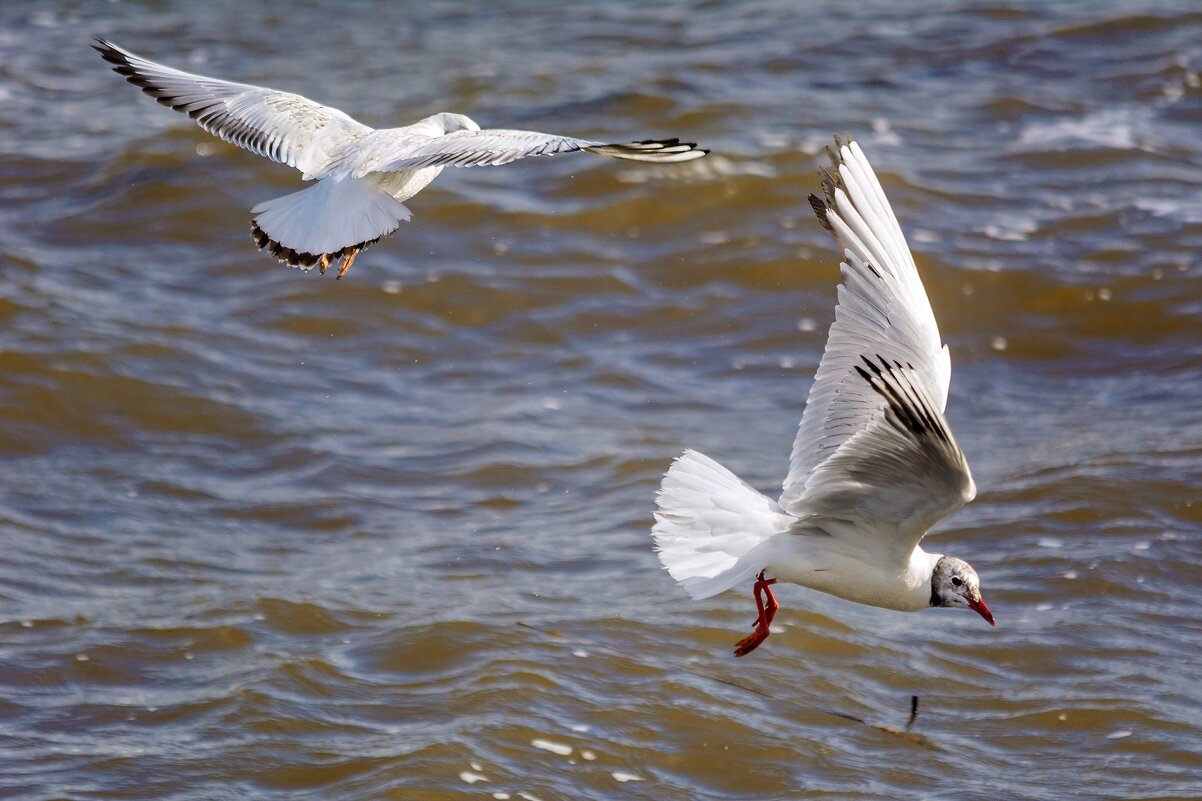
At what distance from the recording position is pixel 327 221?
481 cm

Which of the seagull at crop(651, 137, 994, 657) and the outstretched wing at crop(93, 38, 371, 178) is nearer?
the seagull at crop(651, 137, 994, 657)

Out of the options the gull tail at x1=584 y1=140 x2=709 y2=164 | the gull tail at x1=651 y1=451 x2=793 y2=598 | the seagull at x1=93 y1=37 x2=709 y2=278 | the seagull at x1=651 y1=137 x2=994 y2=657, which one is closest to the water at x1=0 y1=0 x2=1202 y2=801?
the seagull at x1=651 y1=137 x2=994 y2=657

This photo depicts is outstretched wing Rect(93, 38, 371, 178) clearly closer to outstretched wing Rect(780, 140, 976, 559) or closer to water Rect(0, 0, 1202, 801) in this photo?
water Rect(0, 0, 1202, 801)

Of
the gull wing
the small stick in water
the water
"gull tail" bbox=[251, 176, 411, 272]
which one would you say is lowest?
the small stick in water

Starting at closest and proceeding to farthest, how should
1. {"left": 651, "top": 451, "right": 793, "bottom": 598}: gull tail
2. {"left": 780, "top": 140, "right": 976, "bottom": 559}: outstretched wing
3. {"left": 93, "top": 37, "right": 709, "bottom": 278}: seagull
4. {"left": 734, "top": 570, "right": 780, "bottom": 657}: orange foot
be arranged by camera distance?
{"left": 780, "top": 140, "right": 976, "bottom": 559}: outstretched wing, {"left": 651, "top": 451, "right": 793, "bottom": 598}: gull tail, {"left": 93, "top": 37, "right": 709, "bottom": 278}: seagull, {"left": 734, "top": 570, "right": 780, "bottom": 657}: orange foot

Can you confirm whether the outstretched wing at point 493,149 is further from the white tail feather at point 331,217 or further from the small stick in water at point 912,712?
the small stick in water at point 912,712

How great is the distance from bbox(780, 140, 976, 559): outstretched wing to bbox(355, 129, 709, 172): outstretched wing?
0.48 metres

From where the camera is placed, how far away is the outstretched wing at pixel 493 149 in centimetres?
434

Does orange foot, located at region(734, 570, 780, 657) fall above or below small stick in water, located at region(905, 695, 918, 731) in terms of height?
above

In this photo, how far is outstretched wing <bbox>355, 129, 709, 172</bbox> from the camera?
434 cm

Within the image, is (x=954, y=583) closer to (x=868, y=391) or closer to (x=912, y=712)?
(x=868, y=391)

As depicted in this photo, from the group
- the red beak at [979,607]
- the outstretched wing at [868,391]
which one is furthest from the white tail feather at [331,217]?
the red beak at [979,607]

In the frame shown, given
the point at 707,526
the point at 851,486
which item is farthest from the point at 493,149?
the point at 851,486

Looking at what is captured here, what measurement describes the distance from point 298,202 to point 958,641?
2941 millimetres
